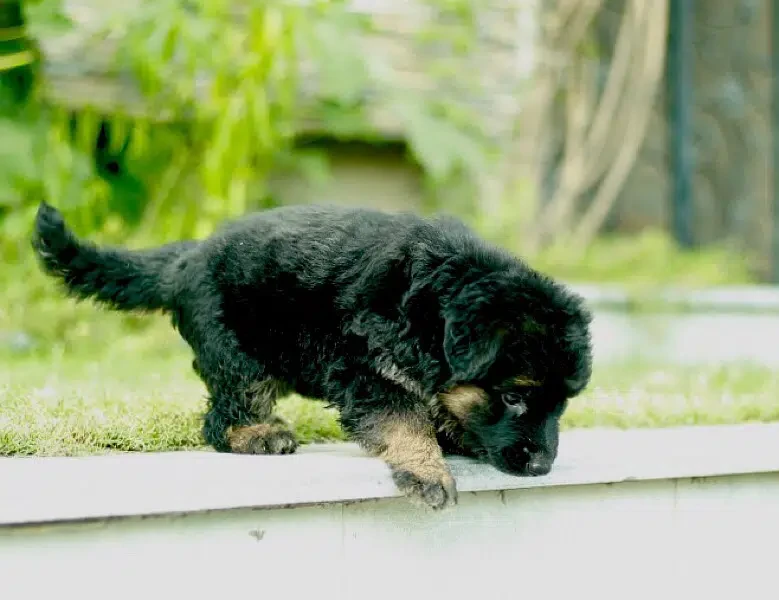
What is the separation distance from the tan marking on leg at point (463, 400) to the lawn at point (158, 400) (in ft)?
1.76

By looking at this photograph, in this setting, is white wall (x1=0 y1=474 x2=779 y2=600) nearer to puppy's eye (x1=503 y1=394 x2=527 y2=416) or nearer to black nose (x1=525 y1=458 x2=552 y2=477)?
black nose (x1=525 y1=458 x2=552 y2=477)

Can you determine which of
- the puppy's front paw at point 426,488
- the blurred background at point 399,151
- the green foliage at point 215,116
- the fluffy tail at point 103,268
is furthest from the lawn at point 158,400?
the green foliage at point 215,116

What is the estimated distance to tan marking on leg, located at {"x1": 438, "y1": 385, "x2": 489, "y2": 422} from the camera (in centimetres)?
305

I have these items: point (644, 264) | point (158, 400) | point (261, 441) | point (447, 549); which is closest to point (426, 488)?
point (447, 549)

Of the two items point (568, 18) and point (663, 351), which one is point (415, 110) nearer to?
point (663, 351)

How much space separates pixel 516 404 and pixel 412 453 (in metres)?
0.36

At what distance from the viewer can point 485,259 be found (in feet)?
10.3

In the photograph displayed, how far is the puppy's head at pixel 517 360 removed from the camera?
2938 mm

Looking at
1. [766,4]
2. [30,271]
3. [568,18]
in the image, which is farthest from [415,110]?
[766,4]

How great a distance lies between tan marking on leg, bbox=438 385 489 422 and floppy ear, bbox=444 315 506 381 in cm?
12

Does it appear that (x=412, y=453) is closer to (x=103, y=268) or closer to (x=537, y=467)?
(x=537, y=467)

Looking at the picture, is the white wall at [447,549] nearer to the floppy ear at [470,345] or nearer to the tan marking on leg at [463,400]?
the tan marking on leg at [463,400]

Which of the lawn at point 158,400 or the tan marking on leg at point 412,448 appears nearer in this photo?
the tan marking on leg at point 412,448

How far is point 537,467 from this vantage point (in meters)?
2.96
